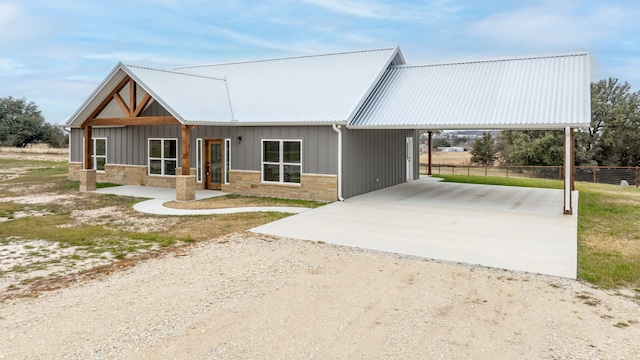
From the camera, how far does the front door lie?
645 inches

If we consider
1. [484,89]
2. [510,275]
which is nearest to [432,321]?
[510,275]

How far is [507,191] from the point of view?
16.7 meters

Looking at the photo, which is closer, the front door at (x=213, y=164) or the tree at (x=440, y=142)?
the front door at (x=213, y=164)

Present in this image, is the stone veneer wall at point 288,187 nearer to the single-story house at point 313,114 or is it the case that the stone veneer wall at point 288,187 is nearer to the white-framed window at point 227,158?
the single-story house at point 313,114

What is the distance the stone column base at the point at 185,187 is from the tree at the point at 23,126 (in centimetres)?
5624

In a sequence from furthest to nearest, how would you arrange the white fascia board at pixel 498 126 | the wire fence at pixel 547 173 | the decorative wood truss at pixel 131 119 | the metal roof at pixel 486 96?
the wire fence at pixel 547 173, the decorative wood truss at pixel 131 119, the metal roof at pixel 486 96, the white fascia board at pixel 498 126

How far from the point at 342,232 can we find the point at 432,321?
183 inches

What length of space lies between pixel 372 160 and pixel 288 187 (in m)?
3.41

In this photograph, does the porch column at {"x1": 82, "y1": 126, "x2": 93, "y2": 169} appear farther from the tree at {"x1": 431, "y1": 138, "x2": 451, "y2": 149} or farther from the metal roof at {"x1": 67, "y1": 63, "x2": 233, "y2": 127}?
the tree at {"x1": 431, "y1": 138, "x2": 451, "y2": 149}

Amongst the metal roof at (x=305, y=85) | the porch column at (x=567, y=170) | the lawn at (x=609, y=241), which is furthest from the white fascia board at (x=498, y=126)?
the lawn at (x=609, y=241)

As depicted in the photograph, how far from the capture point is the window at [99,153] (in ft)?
64.1

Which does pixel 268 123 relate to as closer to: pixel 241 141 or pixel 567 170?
pixel 241 141

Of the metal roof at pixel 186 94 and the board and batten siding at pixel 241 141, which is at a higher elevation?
the metal roof at pixel 186 94

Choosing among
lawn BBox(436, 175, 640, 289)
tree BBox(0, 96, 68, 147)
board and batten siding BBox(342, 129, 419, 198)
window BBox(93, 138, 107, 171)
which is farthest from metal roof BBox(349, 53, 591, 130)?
tree BBox(0, 96, 68, 147)
